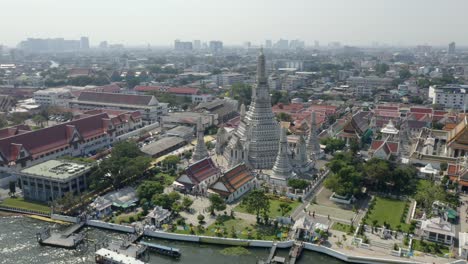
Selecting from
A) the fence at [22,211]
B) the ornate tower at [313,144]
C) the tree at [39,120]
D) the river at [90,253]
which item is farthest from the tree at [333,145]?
the tree at [39,120]

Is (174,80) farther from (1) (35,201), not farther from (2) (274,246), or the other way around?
(2) (274,246)

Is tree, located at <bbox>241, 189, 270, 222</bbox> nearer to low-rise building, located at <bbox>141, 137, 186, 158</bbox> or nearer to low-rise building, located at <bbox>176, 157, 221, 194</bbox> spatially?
low-rise building, located at <bbox>176, 157, 221, 194</bbox>

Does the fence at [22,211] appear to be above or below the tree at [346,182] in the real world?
below

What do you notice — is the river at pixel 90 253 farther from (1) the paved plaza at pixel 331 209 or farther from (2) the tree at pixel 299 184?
(2) the tree at pixel 299 184

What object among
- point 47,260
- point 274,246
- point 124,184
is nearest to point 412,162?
point 274,246

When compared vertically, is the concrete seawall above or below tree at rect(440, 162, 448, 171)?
below

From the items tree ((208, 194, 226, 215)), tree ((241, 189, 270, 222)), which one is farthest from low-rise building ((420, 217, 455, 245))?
tree ((208, 194, 226, 215))
